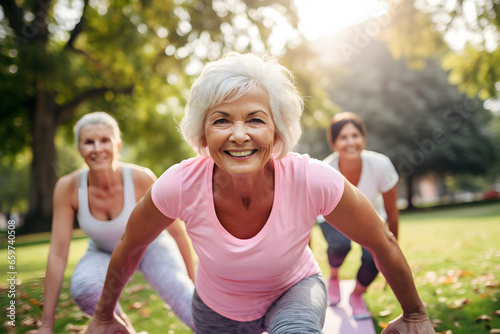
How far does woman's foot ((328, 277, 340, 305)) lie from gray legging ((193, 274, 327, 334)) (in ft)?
6.03

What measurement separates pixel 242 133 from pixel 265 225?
19.1 inches

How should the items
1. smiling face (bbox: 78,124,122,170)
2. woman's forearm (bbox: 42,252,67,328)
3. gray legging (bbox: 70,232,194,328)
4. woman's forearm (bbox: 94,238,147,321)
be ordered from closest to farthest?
woman's forearm (bbox: 94,238,147,321) < woman's forearm (bbox: 42,252,67,328) < gray legging (bbox: 70,232,194,328) < smiling face (bbox: 78,124,122,170)

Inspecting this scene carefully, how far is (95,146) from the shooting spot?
10.3ft

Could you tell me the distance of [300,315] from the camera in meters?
1.84

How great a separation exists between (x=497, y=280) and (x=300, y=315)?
373cm

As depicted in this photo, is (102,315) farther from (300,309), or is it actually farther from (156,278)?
(300,309)

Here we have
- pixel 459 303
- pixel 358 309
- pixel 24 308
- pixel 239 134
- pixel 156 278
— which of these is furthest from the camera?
pixel 24 308

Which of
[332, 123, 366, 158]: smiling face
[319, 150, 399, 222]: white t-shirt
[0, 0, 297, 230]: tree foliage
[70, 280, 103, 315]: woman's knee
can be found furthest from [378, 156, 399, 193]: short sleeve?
[0, 0, 297, 230]: tree foliage

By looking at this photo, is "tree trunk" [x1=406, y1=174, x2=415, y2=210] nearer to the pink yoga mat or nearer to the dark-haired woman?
the dark-haired woman

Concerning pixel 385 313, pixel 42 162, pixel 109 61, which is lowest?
pixel 385 313

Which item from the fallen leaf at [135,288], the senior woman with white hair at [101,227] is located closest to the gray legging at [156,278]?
the senior woman with white hair at [101,227]

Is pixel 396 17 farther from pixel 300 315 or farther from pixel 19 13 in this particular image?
pixel 19 13

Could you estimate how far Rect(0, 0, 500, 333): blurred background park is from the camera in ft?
31.5

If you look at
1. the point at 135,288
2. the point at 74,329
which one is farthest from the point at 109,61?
the point at 74,329
